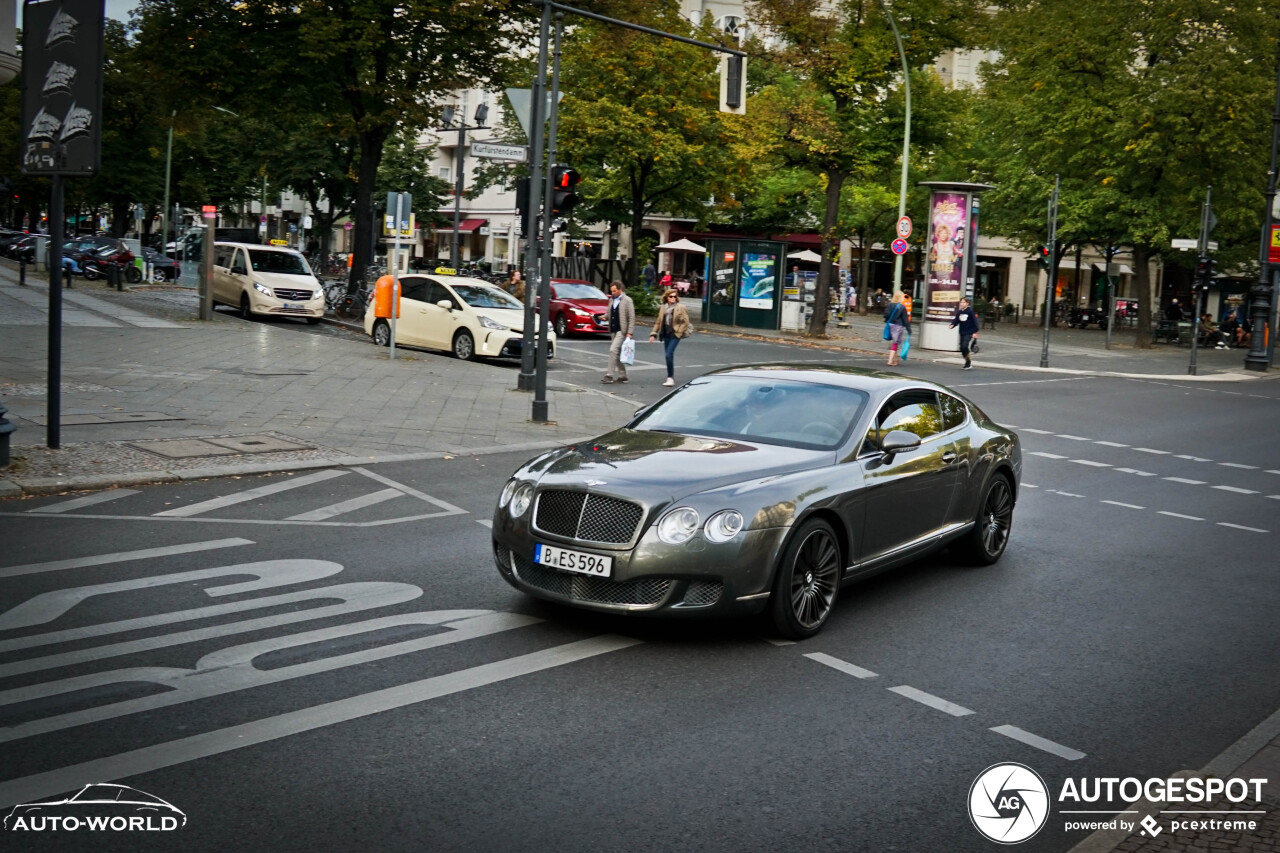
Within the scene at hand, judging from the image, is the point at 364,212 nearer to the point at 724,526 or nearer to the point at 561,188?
the point at 561,188

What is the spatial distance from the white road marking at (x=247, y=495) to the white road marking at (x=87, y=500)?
68 cm

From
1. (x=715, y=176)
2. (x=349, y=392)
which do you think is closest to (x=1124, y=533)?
(x=349, y=392)

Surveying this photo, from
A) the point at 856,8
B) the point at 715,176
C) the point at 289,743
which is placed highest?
the point at 856,8

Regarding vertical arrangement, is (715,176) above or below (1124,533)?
above

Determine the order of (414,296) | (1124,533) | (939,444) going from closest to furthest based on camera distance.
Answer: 1. (939,444)
2. (1124,533)
3. (414,296)

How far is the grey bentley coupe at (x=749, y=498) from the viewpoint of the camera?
263 inches

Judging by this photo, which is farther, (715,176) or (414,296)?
A: (715,176)

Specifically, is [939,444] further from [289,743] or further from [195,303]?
[195,303]

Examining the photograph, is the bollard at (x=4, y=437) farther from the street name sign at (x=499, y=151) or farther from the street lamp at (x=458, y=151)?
the street lamp at (x=458, y=151)

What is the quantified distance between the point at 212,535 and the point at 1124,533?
7.37m

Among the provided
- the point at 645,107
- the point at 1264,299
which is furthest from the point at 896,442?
the point at 645,107

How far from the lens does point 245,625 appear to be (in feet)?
22.7

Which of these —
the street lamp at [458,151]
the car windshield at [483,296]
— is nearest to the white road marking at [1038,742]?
the car windshield at [483,296]

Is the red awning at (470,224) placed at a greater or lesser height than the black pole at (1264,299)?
greater
